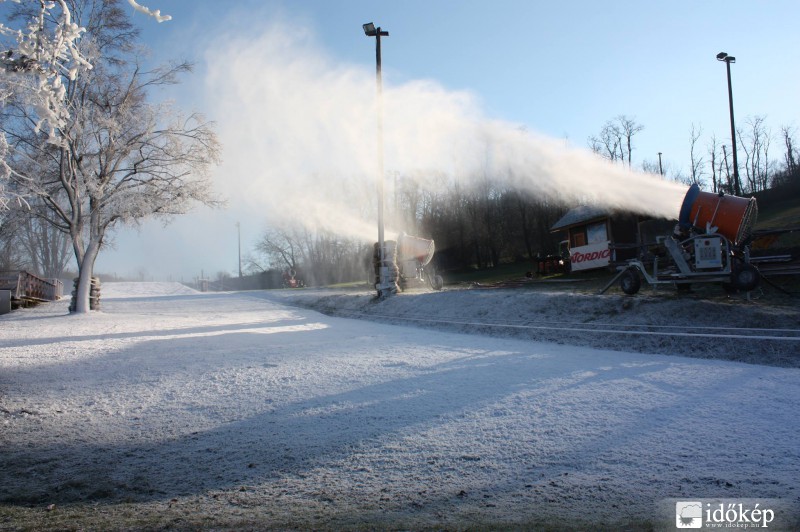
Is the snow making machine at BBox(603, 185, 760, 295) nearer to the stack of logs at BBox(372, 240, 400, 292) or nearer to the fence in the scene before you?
the stack of logs at BBox(372, 240, 400, 292)

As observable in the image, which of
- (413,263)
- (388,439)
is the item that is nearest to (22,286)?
(413,263)

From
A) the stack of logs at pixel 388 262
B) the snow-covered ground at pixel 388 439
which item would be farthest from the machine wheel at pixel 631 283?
the stack of logs at pixel 388 262

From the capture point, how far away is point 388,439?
4289mm

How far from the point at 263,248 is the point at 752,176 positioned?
225ft

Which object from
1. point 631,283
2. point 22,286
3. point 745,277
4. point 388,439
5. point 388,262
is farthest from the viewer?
point 22,286

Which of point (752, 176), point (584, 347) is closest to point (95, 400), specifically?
point (584, 347)

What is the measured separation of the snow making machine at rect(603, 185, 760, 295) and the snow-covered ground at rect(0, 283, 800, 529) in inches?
196

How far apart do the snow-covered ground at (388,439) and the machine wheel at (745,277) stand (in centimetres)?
485

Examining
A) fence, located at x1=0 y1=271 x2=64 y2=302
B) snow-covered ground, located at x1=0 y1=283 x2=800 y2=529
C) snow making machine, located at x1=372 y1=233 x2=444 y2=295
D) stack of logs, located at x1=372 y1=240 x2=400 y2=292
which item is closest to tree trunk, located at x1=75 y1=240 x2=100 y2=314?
fence, located at x1=0 y1=271 x2=64 y2=302

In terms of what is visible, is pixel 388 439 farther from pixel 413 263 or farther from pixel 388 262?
pixel 413 263

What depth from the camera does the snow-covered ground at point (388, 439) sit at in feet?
10.2

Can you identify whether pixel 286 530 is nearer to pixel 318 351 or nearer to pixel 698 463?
pixel 698 463

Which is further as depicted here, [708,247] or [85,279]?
[85,279]

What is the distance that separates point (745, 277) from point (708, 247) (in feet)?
3.39
